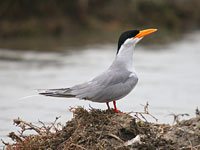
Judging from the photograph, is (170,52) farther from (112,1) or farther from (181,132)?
(181,132)

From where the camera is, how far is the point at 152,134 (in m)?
7.31

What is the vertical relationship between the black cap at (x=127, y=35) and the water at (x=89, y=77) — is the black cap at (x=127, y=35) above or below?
below

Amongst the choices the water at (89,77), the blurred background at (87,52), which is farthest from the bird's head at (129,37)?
the blurred background at (87,52)

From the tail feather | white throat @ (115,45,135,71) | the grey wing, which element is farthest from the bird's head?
the tail feather

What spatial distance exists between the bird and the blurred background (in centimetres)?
251

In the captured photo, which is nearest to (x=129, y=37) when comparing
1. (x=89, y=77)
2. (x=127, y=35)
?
(x=127, y=35)

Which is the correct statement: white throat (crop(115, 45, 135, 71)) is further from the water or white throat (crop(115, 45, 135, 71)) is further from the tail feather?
the water

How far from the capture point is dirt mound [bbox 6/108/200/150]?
23.2 ft

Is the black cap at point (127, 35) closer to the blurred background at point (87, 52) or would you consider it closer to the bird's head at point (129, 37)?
the bird's head at point (129, 37)

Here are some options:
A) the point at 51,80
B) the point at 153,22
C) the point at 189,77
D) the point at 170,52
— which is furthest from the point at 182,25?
the point at 51,80

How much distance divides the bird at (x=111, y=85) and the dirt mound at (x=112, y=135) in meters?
0.22

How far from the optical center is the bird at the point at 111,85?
7.64 m

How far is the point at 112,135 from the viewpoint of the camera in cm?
718

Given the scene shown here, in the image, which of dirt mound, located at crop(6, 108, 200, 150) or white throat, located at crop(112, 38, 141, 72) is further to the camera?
white throat, located at crop(112, 38, 141, 72)
